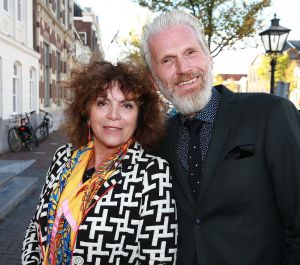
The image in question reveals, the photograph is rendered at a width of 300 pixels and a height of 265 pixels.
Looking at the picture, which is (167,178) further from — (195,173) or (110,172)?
(110,172)

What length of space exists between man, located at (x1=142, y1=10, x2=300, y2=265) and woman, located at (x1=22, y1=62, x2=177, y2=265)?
14 centimetres

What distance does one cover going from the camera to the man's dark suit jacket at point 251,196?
1.71 meters

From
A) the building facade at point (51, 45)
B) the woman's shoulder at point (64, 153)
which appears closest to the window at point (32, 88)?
the building facade at point (51, 45)

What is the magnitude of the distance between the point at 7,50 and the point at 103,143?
12.4 metres

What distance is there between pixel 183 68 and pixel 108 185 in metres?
0.79

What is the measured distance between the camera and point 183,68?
2.06 meters

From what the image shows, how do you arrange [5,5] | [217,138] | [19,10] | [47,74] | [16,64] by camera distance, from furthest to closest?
1. [47,74]
2. [19,10]
3. [16,64]
4. [5,5]
5. [217,138]

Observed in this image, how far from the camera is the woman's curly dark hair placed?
2.18 metres

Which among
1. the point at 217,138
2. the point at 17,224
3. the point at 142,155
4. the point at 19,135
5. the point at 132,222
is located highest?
the point at 217,138

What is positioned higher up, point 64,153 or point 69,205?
point 64,153

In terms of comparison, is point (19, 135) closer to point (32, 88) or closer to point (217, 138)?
point (32, 88)

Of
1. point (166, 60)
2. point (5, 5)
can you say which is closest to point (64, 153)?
point (166, 60)

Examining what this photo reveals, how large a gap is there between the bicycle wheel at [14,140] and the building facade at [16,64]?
148 mm

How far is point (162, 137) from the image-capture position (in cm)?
223
